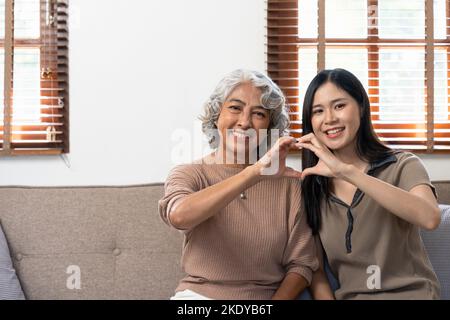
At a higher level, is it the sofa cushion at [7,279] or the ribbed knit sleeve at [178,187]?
the ribbed knit sleeve at [178,187]

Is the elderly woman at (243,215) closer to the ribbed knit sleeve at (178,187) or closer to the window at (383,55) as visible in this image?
the ribbed knit sleeve at (178,187)

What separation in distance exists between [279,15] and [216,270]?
1.21 meters

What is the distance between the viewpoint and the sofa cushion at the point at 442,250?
5.99ft

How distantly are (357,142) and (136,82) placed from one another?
3.31ft

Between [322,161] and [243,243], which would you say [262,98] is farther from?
[243,243]

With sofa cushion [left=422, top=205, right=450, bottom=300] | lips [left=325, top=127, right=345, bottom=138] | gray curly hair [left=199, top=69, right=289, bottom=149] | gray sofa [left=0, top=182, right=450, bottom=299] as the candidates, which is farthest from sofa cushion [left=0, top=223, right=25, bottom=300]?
sofa cushion [left=422, top=205, right=450, bottom=300]

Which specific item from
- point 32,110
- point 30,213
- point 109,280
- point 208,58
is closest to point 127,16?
point 208,58

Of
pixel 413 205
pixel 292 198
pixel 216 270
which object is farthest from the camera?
pixel 292 198

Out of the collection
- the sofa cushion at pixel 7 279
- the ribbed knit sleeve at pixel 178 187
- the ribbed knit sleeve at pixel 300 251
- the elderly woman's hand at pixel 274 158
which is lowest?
the sofa cushion at pixel 7 279

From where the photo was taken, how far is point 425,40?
7.77 ft

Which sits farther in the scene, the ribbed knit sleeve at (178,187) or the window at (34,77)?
the window at (34,77)

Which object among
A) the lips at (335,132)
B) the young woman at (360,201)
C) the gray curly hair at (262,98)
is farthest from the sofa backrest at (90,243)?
the lips at (335,132)

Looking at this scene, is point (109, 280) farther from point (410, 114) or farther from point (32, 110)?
point (410, 114)

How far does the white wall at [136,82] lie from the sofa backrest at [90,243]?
31 cm
